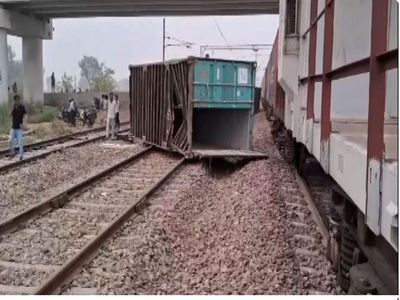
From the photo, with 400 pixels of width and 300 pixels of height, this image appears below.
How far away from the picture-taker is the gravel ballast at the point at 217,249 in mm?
5535

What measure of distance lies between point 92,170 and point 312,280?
924 centimetres

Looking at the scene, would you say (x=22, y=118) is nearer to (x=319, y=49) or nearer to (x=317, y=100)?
(x=319, y=49)

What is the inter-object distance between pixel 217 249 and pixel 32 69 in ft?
114

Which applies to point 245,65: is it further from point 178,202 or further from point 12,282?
point 12,282

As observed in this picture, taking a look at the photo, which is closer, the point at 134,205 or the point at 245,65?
the point at 134,205

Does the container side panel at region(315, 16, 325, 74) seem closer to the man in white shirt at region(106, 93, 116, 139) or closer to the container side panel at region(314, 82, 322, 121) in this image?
the container side panel at region(314, 82, 322, 121)

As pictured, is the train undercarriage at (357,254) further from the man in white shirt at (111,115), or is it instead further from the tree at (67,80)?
the tree at (67,80)

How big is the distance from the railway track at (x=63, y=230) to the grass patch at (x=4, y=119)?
14.5m

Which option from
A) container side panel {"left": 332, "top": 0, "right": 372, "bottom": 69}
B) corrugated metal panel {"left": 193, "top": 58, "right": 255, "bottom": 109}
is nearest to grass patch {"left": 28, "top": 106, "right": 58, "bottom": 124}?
corrugated metal panel {"left": 193, "top": 58, "right": 255, "bottom": 109}

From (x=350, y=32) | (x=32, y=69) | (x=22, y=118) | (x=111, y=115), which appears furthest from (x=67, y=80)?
(x=350, y=32)

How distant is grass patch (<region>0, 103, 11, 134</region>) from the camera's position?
25.2 meters

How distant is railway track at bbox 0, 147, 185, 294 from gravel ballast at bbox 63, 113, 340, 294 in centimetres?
19

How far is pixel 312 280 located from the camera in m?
5.55
